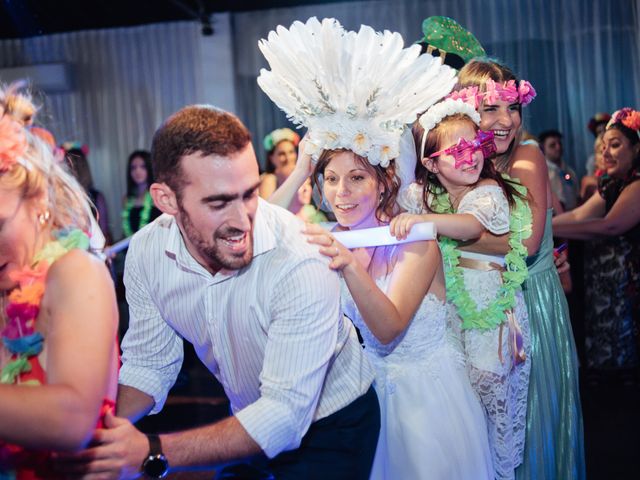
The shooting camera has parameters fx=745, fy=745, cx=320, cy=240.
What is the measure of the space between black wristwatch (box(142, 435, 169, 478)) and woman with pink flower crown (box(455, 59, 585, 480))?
147cm

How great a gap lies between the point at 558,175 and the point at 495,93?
427 cm

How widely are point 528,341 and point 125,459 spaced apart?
1646 millimetres

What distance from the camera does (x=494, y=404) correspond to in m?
2.40

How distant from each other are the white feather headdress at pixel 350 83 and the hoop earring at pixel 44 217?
2.67 ft

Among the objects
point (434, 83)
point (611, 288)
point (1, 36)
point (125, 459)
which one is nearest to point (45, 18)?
point (1, 36)

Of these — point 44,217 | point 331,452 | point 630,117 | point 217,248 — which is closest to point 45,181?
point 44,217

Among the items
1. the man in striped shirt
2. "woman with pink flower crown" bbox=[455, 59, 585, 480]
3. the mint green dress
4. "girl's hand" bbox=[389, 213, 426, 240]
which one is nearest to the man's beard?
the man in striped shirt

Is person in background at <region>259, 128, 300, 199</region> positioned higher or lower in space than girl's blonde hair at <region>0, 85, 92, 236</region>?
higher

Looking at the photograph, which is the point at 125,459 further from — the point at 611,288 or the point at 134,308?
the point at 611,288

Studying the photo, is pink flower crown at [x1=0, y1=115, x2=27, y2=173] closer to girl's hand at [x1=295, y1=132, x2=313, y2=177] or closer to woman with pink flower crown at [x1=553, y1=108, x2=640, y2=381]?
girl's hand at [x1=295, y1=132, x2=313, y2=177]

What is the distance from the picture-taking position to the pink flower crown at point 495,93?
271 cm

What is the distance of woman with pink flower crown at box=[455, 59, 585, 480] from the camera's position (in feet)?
8.84

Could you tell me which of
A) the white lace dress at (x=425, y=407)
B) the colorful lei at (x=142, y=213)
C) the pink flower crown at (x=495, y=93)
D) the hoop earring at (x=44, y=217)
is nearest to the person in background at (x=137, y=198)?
the colorful lei at (x=142, y=213)

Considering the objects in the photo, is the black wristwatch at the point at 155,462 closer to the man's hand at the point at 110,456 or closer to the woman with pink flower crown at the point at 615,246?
the man's hand at the point at 110,456
